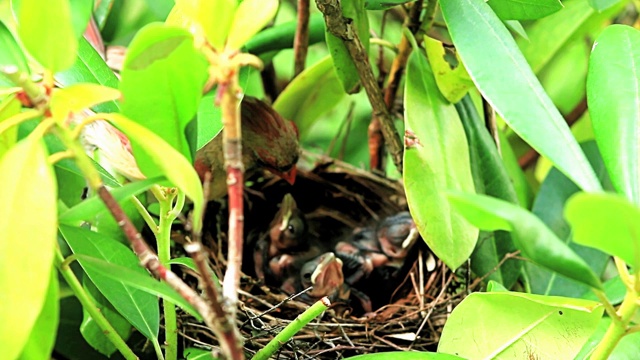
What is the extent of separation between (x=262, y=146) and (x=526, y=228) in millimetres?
839

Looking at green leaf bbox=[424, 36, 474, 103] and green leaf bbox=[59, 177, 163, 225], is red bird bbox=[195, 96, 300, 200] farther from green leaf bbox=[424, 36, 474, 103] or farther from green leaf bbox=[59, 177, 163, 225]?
green leaf bbox=[59, 177, 163, 225]

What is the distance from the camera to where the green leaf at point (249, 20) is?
0.46 metres

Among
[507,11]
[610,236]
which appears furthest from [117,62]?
[610,236]

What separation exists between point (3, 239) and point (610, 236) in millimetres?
361

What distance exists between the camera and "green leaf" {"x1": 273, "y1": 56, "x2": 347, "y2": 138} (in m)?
1.17

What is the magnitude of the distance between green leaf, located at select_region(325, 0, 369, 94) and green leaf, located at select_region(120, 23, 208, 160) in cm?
37

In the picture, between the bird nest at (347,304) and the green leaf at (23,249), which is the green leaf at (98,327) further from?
the green leaf at (23,249)

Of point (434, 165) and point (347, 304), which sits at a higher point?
point (434, 165)

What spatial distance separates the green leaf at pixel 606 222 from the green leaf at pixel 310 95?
75 cm

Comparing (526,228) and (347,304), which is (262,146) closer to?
(347,304)

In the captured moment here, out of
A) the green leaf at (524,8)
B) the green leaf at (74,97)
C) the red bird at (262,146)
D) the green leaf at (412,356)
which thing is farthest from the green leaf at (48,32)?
the red bird at (262,146)

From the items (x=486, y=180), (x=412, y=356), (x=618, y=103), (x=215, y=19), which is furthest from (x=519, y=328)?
(x=215, y=19)

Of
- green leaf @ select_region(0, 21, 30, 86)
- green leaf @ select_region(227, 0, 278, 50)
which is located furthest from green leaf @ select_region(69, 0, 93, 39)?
green leaf @ select_region(227, 0, 278, 50)

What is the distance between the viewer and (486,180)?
3.31ft
